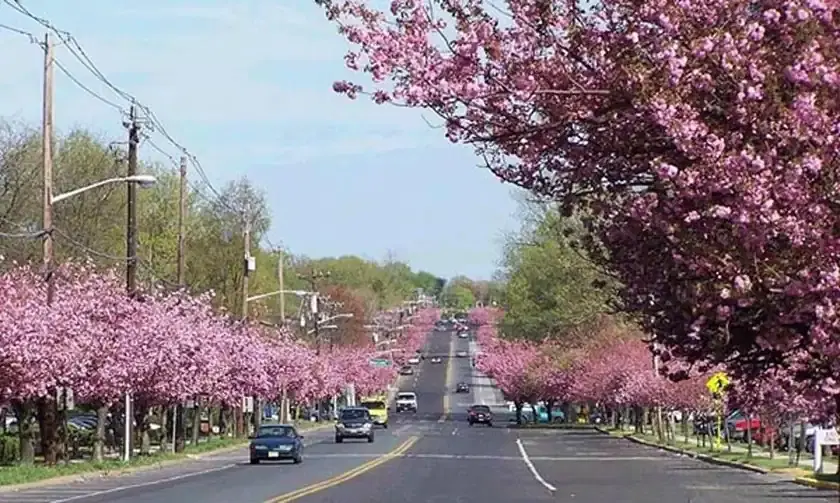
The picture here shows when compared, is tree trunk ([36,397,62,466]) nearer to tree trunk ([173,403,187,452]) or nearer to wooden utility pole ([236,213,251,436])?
tree trunk ([173,403,187,452])

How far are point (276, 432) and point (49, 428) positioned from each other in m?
8.31

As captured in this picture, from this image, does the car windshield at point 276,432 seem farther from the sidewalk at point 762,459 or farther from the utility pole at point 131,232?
the sidewalk at point 762,459

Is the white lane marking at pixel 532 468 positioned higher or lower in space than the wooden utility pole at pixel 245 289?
lower

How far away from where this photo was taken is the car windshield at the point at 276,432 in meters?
52.5

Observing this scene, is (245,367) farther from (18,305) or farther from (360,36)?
(360,36)

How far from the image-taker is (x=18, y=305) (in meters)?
42.7

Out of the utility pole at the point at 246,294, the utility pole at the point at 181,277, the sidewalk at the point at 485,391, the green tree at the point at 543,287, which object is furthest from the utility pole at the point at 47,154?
the sidewalk at the point at 485,391

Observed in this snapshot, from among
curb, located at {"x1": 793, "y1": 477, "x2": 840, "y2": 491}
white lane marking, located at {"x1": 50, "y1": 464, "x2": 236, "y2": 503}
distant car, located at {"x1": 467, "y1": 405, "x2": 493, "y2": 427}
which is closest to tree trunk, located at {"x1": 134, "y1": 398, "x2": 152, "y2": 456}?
white lane marking, located at {"x1": 50, "y1": 464, "x2": 236, "y2": 503}

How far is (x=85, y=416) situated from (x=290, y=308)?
77841 millimetres

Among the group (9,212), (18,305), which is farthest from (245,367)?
(18,305)

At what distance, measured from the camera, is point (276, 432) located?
52.8m

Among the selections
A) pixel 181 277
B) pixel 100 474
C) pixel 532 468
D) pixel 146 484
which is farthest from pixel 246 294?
pixel 146 484

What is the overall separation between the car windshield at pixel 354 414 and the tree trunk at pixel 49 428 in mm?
28656

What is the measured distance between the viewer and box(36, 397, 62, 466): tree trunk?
4648 cm
